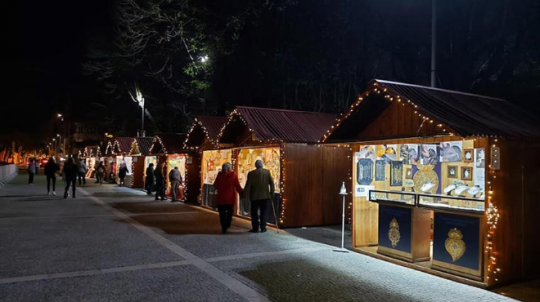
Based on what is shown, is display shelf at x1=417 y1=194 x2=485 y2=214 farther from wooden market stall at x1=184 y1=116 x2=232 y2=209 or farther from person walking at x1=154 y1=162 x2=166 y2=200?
person walking at x1=154 y1=162 x2=166 y2=200

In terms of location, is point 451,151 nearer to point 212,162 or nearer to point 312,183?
point 312,183

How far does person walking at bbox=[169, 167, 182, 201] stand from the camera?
18994mm

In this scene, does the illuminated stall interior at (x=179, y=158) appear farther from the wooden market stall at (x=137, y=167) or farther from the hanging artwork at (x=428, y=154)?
the hanging artwork at (x=428, y=154)

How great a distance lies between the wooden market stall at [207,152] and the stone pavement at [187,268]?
4137 mm

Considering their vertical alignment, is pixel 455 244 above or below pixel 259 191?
below

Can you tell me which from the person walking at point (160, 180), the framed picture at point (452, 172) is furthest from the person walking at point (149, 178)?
the framed picture at point (452, 172)

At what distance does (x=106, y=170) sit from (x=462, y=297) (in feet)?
111

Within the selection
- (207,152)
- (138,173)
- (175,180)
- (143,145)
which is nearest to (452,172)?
(207,152)

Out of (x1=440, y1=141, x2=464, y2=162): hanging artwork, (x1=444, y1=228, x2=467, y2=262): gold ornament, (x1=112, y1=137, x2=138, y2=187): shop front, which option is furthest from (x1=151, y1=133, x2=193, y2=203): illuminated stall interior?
(x1=444, y1=228, x2=467, y2=262): gold ornament

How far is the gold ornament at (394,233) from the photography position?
826cm

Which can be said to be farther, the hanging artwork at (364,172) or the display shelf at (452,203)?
the hanging artwork at (364,172)

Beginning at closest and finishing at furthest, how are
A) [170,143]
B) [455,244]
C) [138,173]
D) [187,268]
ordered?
[455,244] < [187,268] < [170,143] < [138,173]

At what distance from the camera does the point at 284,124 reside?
13062mm

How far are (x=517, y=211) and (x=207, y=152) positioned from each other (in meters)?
12.3
